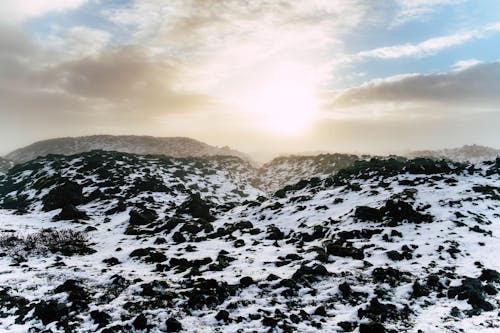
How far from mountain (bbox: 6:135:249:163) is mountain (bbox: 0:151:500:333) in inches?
4458

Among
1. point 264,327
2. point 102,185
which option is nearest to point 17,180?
point 102,185

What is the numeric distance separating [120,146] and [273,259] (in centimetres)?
15253

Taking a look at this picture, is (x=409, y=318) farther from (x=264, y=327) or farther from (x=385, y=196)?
(x=385, y=196)

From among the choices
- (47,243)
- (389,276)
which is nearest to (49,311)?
(47,243)

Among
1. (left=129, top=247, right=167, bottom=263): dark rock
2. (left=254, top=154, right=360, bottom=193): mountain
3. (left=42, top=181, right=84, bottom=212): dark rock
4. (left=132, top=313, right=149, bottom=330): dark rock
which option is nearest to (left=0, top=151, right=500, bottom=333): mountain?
(left=132, top=313, right=149, bottom=330): dark rock

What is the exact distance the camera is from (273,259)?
26984 mm

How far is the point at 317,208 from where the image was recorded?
1516 inches

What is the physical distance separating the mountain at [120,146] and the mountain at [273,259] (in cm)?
11323

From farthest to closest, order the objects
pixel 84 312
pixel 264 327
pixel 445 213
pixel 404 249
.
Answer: pixel 445 213
pixel 404 249
pixel 84 312
pixel 264 327

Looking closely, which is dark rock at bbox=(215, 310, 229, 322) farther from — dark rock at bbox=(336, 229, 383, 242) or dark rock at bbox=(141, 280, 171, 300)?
dark rock at bbox=(336, 229, 383, 242)

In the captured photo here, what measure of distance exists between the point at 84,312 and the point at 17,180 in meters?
60.3

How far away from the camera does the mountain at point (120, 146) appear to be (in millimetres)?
163875

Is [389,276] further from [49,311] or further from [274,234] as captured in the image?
[49,311]

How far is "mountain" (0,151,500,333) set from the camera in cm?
1764
